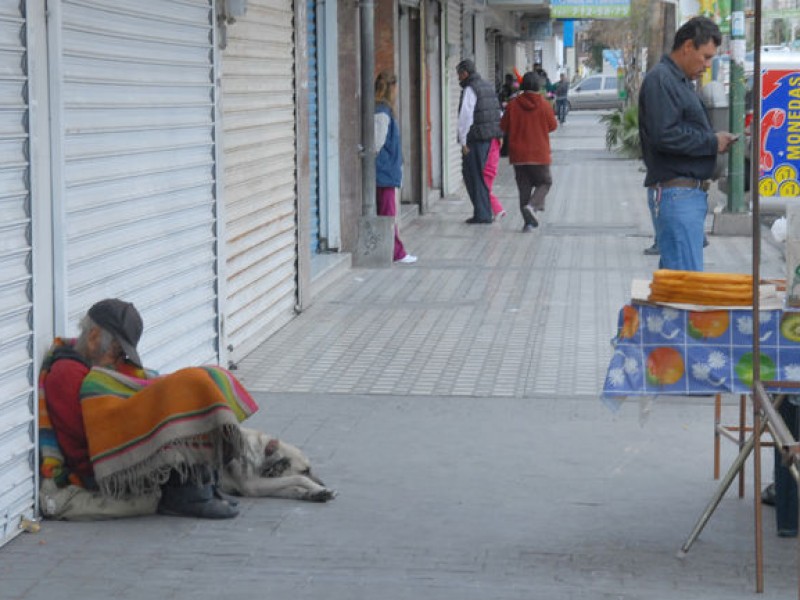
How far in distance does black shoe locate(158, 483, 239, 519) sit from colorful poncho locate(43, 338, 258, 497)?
13cm

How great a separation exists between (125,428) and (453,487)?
59.6 inches

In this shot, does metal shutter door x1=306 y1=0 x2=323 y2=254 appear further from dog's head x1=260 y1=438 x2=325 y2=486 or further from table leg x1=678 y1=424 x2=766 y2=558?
table leg x1=678 y1=424 x2=766 y2=558

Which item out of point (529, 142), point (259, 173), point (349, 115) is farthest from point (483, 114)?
point (259, 173)

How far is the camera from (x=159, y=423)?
240 inches

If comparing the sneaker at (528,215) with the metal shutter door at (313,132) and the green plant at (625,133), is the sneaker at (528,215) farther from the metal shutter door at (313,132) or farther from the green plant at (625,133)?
the green plant at (625,133)

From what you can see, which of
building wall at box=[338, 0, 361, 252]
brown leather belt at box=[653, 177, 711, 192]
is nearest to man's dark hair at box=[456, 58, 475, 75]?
building wall at box=[338, 0, 361, 252]

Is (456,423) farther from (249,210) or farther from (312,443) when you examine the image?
(249,210)

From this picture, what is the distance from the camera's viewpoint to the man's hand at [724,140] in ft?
26.2

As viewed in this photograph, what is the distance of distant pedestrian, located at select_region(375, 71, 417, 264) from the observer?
48.8ft

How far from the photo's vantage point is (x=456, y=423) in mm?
8180

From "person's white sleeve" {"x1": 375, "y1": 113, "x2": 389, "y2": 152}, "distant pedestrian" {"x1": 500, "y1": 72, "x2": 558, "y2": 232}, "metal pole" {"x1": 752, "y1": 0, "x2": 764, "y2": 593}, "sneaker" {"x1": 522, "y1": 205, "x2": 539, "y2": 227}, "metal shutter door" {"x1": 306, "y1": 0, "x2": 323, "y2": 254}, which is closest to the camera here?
"metal pole" {"x1": 752, "y1": 0, "x2": 764, "y2": 593}

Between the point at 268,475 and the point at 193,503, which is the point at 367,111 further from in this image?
the point at 193,503

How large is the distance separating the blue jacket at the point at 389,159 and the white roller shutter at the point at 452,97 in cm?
758

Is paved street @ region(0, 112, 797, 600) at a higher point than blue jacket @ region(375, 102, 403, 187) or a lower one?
lower
